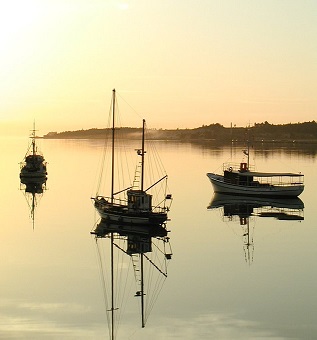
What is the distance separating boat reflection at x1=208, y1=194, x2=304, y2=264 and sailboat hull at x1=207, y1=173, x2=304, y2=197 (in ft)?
2.62

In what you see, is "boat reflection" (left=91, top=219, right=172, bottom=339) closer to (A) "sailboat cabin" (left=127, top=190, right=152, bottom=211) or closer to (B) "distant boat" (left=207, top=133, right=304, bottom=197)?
(A) "sailboat cabin" (left=127, top=190, right=152, bottom=211)

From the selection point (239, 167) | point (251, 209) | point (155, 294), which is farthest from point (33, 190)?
point (239, 167)

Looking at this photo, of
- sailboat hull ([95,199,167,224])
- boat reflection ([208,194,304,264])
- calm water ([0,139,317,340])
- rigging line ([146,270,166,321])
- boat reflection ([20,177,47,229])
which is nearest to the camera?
calm water ([0,139,317,340])

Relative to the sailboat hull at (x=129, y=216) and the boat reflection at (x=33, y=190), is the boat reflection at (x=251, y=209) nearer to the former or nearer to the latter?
the sailboat hull at (x=129, y=216)

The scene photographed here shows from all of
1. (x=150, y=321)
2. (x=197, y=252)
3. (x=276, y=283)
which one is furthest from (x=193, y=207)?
(x=150, y=321)

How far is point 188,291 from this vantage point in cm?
3759

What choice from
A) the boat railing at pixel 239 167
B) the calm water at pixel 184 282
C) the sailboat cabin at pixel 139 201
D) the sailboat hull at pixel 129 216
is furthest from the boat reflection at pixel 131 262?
the boat railing at pixel 239 167

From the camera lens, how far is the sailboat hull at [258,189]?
89750 mm

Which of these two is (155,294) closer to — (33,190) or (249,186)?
(249,186)

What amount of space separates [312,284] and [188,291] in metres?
8.55

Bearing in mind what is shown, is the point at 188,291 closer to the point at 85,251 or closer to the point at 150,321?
the point at 150,321

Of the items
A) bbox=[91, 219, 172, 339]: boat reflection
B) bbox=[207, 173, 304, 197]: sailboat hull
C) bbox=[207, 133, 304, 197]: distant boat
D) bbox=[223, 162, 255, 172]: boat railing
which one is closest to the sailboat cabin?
bbox=[91, 219, 172, 339]: boat reflection

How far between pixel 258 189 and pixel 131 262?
162 feet

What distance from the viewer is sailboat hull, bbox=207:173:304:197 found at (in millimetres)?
89750
